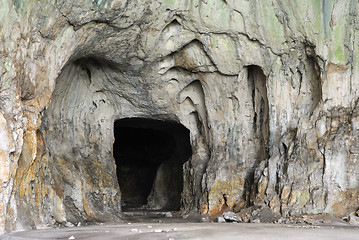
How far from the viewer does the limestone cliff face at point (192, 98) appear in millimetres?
13031

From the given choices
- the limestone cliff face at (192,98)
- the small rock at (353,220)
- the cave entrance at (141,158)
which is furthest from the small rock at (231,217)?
the cave entrance at (141,158)

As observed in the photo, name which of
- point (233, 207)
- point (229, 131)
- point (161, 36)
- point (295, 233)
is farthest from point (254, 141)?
point (295, 233)

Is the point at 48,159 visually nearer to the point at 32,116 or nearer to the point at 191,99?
the point at 32,116

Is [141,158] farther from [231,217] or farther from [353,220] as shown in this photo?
[353,220]

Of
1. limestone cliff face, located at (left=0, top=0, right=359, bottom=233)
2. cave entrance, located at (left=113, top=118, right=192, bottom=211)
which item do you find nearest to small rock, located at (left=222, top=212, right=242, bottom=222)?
limestone cliff face, located at (left=0, top=0, right=359, bottom=233)

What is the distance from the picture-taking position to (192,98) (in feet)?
68.1

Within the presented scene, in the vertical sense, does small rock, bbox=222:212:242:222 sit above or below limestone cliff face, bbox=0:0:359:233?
below

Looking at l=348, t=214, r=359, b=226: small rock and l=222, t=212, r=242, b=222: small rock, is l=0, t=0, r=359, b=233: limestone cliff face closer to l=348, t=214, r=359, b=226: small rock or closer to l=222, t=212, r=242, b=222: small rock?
l=348, t=214, r=359, b=226: small rock

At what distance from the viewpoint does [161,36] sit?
1758 centimetres

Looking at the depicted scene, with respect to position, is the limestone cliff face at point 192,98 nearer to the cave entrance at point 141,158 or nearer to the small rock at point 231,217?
the small rock at point 231,217

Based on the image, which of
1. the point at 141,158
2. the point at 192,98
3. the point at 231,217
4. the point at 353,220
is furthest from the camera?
the point at 141,158

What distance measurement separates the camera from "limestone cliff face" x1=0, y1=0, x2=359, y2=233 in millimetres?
13031

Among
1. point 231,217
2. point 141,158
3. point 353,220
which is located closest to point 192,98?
point 231,217

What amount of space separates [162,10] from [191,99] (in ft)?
17.4
